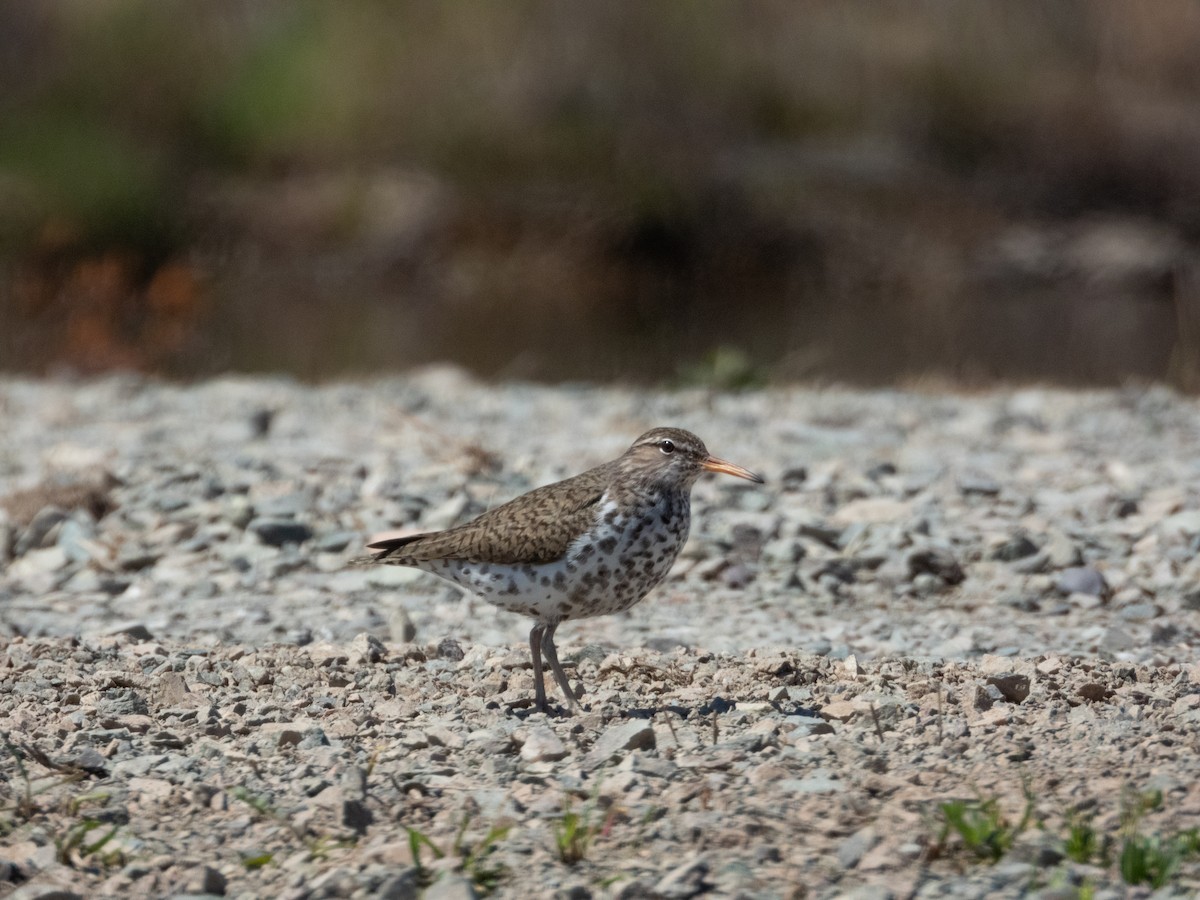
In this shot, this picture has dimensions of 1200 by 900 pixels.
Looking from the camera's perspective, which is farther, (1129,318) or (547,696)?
(1129,318)

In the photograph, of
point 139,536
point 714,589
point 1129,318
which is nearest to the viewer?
point 714,589

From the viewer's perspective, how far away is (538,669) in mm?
6289

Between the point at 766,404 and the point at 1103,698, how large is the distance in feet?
22.4

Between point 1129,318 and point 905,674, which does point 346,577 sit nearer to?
point 905,674

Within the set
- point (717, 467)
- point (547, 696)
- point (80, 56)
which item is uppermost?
point (80, 56)

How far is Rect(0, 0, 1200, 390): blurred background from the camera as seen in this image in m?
26.6

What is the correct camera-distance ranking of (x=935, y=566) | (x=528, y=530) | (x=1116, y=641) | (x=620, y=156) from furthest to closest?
(x=620, y=156), (x=935, y=566), (x=1116, y=641), (x=528, y=530)

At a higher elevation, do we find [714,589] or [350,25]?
[350,25]

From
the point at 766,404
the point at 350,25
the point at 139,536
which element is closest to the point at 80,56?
the point at 350,25

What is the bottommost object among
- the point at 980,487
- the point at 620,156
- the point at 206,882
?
the point at 206,882

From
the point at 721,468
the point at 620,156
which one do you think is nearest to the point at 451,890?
the point at 721,468

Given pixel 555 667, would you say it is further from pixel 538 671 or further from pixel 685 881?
pixel 685 881

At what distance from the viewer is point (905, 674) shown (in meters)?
6.59

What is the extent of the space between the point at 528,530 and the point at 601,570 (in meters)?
0.34
